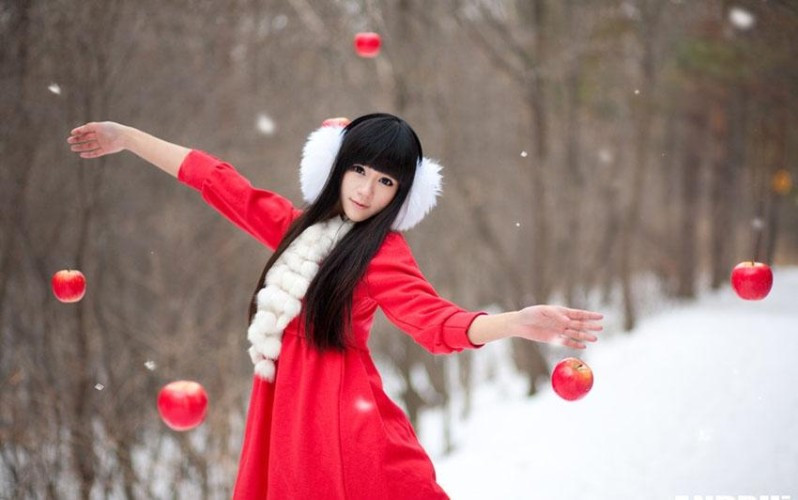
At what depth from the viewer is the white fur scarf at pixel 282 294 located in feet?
7.22

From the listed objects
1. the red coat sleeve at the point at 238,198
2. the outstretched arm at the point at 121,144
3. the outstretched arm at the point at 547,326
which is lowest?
the outstretched arm at the point at 547,326

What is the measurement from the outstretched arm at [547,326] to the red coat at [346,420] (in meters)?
0.17

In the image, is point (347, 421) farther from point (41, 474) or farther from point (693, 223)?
point (693, 223)

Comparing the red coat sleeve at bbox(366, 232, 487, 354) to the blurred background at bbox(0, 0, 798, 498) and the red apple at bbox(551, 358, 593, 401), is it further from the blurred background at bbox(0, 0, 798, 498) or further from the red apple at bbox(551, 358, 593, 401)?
the blurred background at bbox(0, 0, 798, 498)

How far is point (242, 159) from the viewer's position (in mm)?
9414

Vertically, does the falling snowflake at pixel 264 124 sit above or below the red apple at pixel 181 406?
above

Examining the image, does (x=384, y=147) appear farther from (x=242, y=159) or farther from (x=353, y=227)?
(x=242, y=159)

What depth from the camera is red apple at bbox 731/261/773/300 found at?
106 inches

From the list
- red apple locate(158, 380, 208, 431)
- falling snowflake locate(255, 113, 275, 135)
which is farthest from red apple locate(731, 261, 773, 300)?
falling snowflake locate(255, 113, 275, 135)

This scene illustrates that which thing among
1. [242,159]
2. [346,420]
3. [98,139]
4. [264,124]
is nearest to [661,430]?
[346,420]

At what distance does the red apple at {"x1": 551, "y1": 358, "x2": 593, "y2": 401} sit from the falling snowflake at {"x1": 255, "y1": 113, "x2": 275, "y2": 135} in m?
7.96

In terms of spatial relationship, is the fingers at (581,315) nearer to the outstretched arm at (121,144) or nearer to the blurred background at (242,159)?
the outstretched arm at (121,144)

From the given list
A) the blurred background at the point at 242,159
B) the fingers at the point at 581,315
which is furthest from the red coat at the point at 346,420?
the blurred background at the point at 242,159

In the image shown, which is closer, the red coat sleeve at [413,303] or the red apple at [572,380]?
the red coat sleeve at [413,303]
